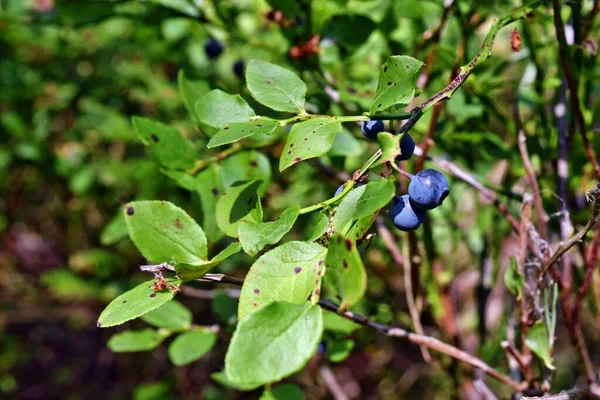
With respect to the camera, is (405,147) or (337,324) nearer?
(405,147)

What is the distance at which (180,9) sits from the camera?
1.21 m

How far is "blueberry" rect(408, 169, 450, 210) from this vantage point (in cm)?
62

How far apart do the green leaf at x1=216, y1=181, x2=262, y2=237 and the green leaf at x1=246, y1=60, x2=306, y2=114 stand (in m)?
0.10

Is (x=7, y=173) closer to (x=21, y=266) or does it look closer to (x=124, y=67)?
(x=124, y=67)

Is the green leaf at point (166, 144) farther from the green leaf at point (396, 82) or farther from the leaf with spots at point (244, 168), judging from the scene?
the green leaf at point (396, 82)

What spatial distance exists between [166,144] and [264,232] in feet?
1.33

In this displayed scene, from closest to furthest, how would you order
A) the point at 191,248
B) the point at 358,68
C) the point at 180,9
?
the point at 191,248 < the point at 180,9 < the point at 358,68

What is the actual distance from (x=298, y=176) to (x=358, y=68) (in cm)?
30

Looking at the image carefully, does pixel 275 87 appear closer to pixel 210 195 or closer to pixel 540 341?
pixel 210 195

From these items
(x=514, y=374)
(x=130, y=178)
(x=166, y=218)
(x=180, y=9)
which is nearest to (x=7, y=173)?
(x=130, y=178)

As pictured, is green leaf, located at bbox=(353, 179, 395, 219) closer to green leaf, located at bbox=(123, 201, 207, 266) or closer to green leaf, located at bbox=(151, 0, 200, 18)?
green leaf, located at bbox=(123, 201, 207, 266)

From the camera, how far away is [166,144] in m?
0.99

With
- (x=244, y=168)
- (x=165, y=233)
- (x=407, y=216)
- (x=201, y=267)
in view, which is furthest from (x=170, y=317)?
(x=407, y=216)

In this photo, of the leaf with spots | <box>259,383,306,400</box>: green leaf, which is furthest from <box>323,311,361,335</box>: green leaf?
the leaf with spots
